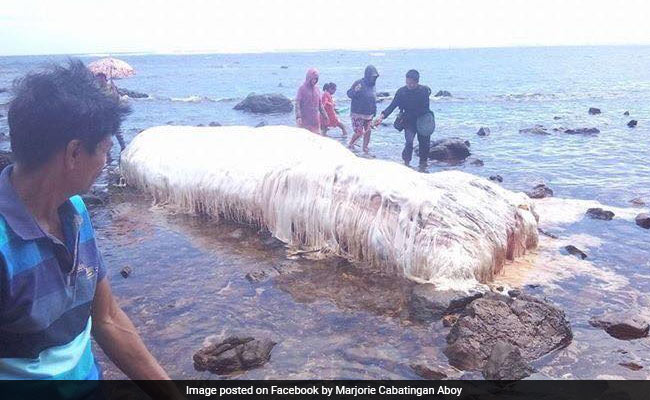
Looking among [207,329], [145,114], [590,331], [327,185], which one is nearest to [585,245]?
[590,331]

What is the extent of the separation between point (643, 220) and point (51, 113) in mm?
8217

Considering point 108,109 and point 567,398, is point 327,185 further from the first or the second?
point 108,109

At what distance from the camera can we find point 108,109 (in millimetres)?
2146

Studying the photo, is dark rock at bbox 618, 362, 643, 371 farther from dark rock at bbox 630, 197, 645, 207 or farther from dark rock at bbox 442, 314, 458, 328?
dark rock at bbox 630, 197, 645, 207

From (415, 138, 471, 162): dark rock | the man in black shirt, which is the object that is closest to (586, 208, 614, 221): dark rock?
the man in black shirt

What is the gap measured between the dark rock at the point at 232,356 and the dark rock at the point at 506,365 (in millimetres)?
1802

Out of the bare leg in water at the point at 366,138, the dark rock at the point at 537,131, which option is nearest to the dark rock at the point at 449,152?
the bare leg in water at the point at 366,138

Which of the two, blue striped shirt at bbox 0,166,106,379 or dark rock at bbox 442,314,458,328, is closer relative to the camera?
blue striped shirt at bbox 0,166,106,379

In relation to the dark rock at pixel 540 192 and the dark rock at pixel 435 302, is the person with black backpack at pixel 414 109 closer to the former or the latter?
the dark rock at pixel 540 192

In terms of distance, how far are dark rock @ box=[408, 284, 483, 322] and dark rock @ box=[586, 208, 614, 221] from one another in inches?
160

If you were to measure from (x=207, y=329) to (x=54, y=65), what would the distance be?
3.51 meters

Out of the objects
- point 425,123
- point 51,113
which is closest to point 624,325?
point 51,113

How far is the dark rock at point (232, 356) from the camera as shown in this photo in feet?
14.4

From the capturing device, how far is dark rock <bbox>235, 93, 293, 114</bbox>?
90.6 feet
